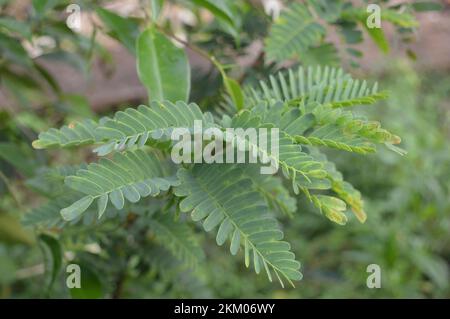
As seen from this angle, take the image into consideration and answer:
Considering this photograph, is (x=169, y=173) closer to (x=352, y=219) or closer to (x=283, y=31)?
(x=283, y=31)

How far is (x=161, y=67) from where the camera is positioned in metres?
0.86

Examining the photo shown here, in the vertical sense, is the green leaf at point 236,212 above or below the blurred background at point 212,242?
below

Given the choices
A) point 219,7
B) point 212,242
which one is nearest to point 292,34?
point 219,7

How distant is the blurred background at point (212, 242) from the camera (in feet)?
3.87

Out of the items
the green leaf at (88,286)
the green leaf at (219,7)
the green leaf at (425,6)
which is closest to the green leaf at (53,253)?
the green leaf at (88,286)

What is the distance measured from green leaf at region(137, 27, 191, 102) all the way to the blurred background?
8.6 inches

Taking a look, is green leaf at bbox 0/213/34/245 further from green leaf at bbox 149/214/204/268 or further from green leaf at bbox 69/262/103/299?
green leaf at bbox 149/214/204/268

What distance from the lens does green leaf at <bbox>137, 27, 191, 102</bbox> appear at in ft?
2.74

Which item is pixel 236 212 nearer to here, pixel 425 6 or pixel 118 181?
pixel 118 181

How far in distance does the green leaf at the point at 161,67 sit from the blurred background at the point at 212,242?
0.22 m

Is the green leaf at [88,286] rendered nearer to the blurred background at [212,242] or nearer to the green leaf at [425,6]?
the blurred background at [212,242]

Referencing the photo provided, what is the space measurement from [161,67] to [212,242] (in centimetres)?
137

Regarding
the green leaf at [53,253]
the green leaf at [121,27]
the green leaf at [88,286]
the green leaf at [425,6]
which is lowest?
the green leaf at [88,286]

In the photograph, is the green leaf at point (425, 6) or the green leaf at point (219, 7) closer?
the green leaf at point (219, 7)
